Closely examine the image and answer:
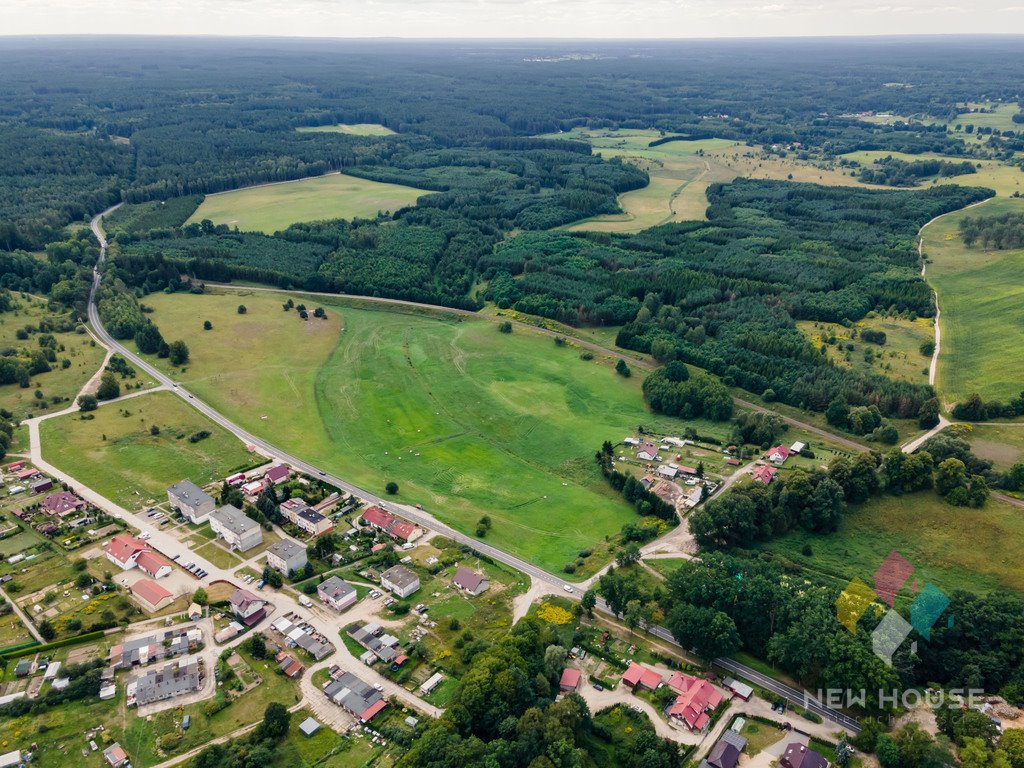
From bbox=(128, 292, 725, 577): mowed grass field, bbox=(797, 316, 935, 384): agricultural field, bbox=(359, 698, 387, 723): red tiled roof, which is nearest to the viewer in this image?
bbox=(359, 698, 387, 723): red tiled roof

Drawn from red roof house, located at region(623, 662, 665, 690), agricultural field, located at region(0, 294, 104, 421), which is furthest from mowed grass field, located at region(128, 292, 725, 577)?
agricultural field, located at region(0, 294, 104, 421)

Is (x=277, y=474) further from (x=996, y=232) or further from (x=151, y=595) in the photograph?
(x=996, y=232)

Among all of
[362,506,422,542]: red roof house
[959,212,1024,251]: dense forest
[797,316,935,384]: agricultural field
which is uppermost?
[959,212,1024,251]: dense forest

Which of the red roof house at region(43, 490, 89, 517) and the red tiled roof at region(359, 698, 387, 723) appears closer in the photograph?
the red tiled roof at region(359, 698, 387, 723)

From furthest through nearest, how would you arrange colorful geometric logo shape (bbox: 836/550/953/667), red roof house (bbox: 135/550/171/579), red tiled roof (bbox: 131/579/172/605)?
1. red roof house (bbox: 135/550/171/579)
2. red tiled roof (bbox: 131/579/172/605)
3. colorful geometric logo shape (bbox: 836/550/953/667)

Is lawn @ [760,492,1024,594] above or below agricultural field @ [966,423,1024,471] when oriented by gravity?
below

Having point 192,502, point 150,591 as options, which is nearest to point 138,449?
point 192,502

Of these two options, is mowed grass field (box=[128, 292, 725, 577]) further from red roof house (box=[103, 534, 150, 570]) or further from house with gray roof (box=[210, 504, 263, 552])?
red roof house (box=[103, 534, 150, 570])
